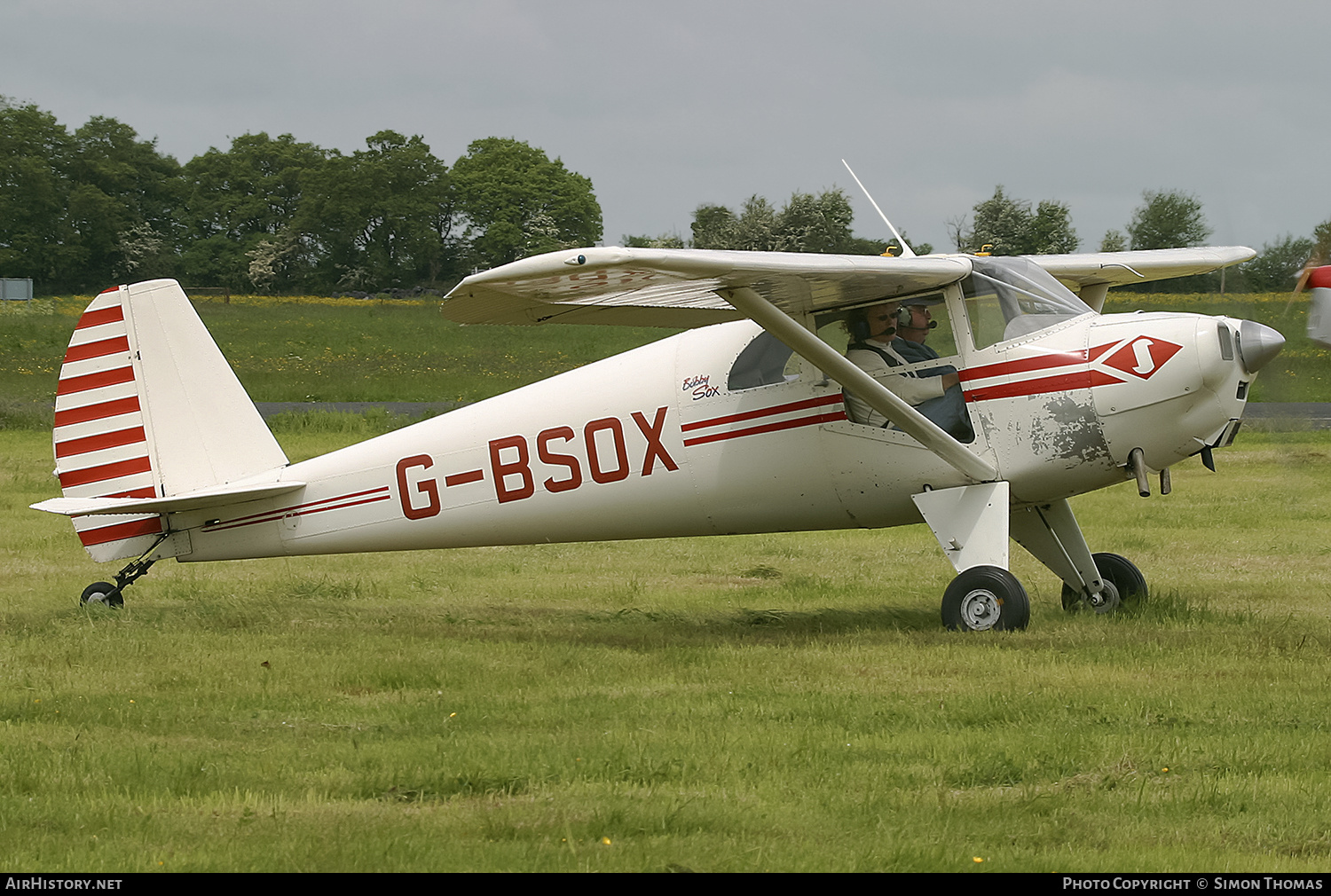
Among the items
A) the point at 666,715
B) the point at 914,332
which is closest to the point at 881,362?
the point at 914,332

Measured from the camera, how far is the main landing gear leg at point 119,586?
1081 cm

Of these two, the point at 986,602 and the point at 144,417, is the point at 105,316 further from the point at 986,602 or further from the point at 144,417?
the point at 986,602

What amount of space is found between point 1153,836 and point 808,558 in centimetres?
948

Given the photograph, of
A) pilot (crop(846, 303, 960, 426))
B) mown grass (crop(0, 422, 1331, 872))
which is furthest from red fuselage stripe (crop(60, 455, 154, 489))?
pilot (crop(846, 303, 960, 426))

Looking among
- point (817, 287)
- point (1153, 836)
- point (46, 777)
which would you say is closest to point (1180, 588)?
point (817, 287)

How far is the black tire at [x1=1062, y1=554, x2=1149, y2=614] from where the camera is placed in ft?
34.6

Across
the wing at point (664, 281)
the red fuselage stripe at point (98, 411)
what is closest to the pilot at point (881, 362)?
the wing at point (664, 281)

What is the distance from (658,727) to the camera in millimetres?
6766

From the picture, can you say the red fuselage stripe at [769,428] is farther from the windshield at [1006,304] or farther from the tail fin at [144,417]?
the tail fin at [144,417]

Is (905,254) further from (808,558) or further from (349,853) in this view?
(349,853)

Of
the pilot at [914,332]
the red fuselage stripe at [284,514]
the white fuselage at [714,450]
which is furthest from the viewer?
the red fuselage stripe at [284,514]

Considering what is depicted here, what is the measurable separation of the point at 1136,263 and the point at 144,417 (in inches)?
327

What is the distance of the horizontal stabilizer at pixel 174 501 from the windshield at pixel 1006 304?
17.5 ft

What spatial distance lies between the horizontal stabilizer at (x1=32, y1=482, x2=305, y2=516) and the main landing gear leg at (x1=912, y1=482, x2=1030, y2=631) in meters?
4.97
